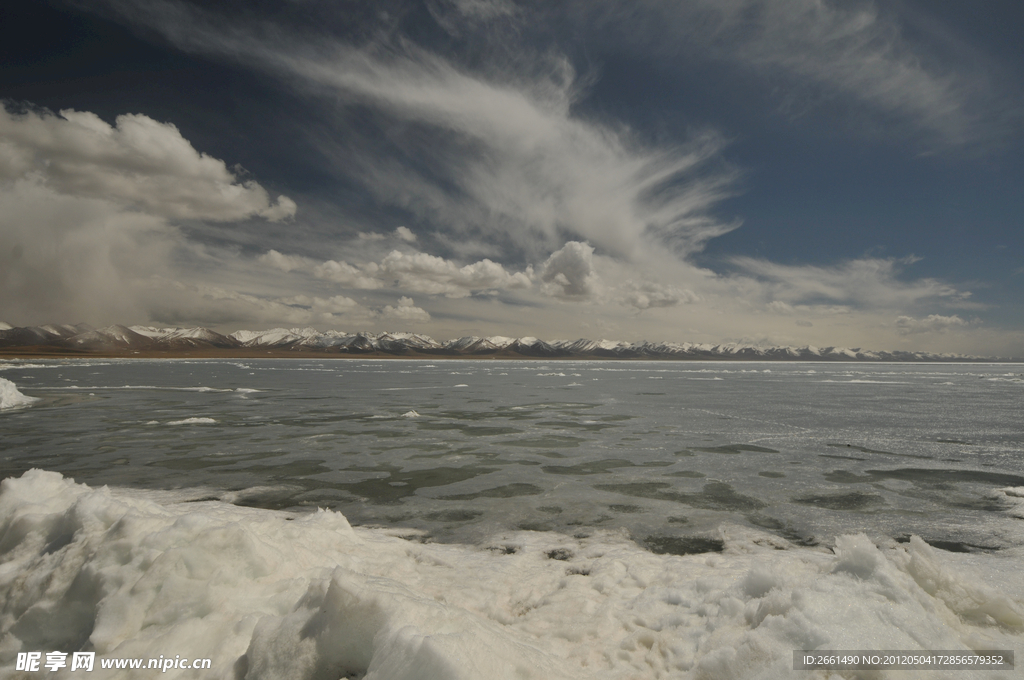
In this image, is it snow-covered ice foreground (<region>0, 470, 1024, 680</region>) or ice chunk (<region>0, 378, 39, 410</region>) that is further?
ice chunk (<region>0, 378, 39, 410</region>)

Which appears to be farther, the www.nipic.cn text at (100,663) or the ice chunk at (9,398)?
the ice chunk at (9,398)

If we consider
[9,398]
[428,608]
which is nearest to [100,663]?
[428,608]

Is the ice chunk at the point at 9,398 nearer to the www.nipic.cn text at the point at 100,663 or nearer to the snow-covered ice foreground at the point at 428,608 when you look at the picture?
the snow-covered ice foreground at the point at 428,608

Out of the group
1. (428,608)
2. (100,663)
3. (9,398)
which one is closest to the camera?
(100,663)

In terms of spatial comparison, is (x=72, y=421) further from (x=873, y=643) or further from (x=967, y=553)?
(x=967, y=553)

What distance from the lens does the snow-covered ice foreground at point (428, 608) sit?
2824 millimetres

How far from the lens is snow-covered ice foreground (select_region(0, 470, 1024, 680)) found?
9.27ft

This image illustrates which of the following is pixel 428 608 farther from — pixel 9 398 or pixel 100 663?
pixel 9 398

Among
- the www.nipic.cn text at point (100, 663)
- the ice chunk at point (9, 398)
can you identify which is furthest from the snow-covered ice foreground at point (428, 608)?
the ice chunk at point (9, 398)

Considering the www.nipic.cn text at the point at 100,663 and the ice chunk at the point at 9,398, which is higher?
the www.nipic.cn text at the point at 100,663

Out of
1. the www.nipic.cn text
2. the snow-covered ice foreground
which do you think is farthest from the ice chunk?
the www.nipic.cn text

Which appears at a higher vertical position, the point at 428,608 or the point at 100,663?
the point at 428,608

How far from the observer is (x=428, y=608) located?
303 centimetres

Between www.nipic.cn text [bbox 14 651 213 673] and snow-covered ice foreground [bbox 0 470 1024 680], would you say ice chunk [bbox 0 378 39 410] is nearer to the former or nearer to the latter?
snow-covered ice foreground [bbox 0 470 1024 680]
